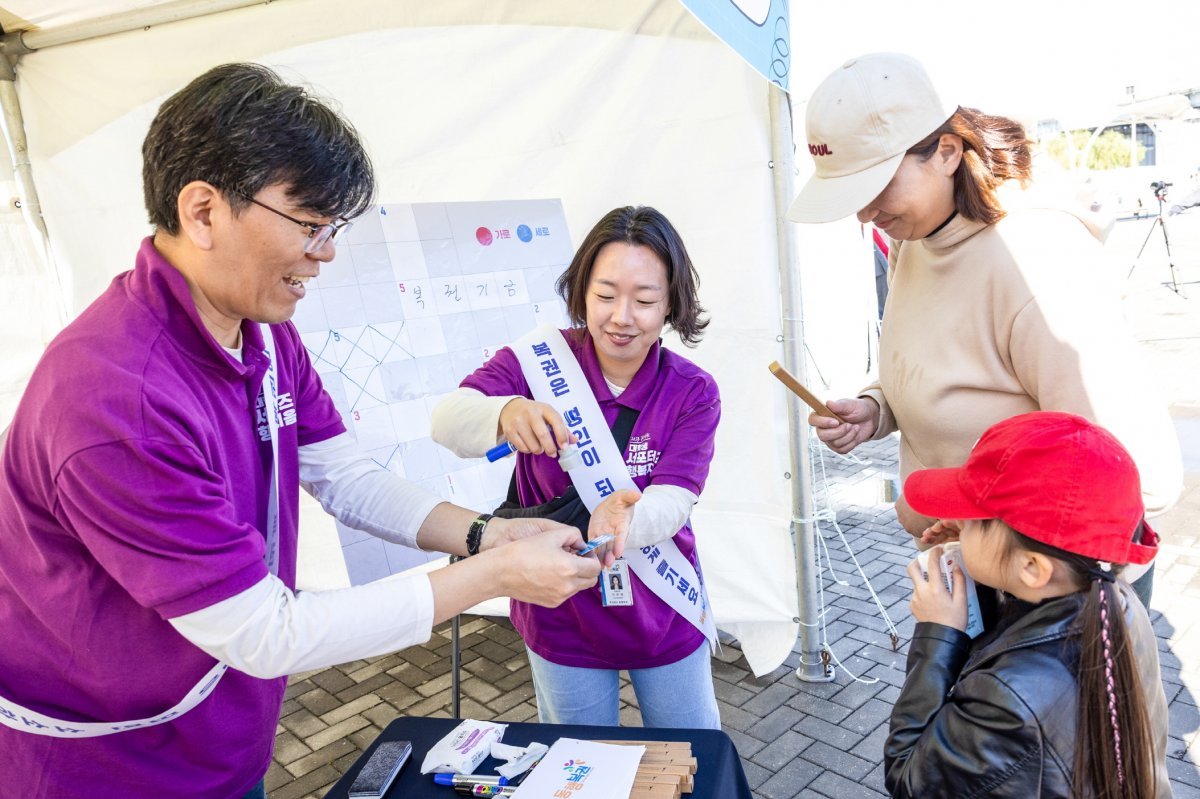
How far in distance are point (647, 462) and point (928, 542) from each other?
2.41ft

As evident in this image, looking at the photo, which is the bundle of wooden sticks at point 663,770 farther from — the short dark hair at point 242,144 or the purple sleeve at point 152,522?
the short dark hair at point 242,144

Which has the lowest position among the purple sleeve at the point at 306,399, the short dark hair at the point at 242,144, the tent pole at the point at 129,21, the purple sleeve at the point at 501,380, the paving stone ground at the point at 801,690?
the paving stone ground at the point at 801,690

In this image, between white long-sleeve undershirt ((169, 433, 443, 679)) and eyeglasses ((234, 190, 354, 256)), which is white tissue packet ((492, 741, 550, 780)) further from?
eyeglasses ((234, 190, 354, 256))

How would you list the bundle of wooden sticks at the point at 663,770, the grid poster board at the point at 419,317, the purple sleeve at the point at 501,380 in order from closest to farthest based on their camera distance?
1. the bundle of wooden sticks at the point at 663,770
2. the purple sleeve at the point at 501,380
3. the grid poster board at the point at 419,317

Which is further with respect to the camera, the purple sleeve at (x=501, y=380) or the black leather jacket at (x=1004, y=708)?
the purple sleeve at (x=501, y=380)

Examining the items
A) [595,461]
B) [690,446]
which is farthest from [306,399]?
[690,446]

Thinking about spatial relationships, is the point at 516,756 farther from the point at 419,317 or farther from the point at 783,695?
the point at 783,695

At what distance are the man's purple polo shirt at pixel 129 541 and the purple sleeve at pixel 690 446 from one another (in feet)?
3.32

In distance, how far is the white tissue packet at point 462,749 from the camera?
168cm

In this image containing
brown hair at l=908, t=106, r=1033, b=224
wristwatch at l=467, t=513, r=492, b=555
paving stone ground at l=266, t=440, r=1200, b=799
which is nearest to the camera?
brown hair at l=908, t=106, r=1033, b=224

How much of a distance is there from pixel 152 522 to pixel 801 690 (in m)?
3.31

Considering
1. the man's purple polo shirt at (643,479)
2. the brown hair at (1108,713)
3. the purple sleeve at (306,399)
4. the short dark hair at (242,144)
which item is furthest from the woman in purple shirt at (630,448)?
the brown hair at (1108,713)

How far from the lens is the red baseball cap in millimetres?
1334

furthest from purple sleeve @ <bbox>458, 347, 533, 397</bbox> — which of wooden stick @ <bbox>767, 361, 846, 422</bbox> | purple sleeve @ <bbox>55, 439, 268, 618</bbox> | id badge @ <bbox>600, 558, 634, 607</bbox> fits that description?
purple sleeve @ <bbox>55, 439, 268, 618</bbox>
